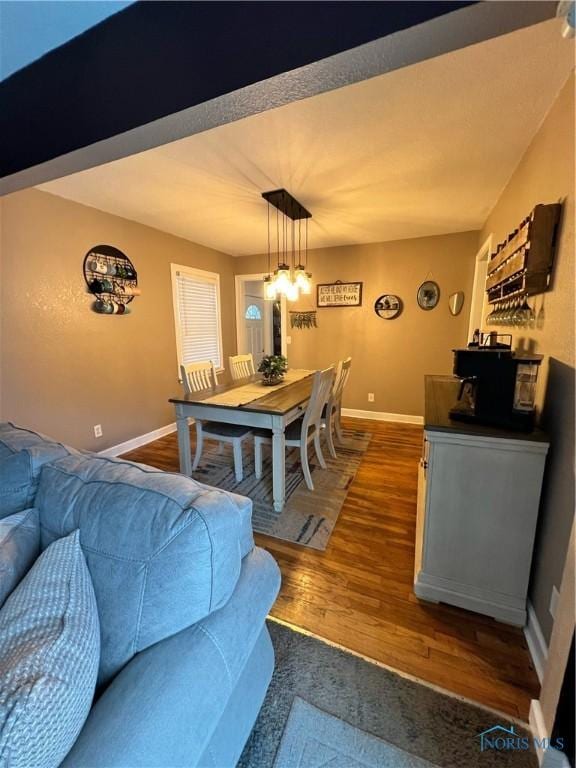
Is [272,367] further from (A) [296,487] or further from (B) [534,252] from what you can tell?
(B) [534,252]

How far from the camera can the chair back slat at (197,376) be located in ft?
9.62

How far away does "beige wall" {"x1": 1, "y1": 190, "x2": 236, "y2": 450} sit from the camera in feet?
8.34

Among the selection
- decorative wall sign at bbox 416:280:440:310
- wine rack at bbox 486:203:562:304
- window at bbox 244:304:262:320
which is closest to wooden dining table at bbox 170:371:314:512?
wine rack at bbox 486:203:562:304

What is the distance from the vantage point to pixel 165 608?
75cm

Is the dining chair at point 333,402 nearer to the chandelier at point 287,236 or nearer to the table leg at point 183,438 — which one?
the chandelier at point 287,236

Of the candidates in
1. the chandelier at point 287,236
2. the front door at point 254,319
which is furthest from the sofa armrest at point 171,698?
the front door at point 254,319

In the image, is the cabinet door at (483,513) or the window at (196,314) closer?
the cabinet door at (483,513)

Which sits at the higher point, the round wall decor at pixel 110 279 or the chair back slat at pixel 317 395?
the round wall decor at pixel 110 279

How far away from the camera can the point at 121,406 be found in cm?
344

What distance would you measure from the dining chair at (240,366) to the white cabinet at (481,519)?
99.3 inches

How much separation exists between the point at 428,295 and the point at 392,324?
0.56 m

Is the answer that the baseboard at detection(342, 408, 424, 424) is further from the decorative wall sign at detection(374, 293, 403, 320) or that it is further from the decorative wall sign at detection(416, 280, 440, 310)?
the decorative wall sign at detection(416, 280, 440, 310)

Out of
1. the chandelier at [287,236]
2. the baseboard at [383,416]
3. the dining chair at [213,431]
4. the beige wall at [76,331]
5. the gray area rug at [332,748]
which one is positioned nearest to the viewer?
the gray area rug at [332,748]

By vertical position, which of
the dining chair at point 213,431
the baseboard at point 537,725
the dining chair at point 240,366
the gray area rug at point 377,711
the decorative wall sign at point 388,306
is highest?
the decorative wall sign at point 388,306
